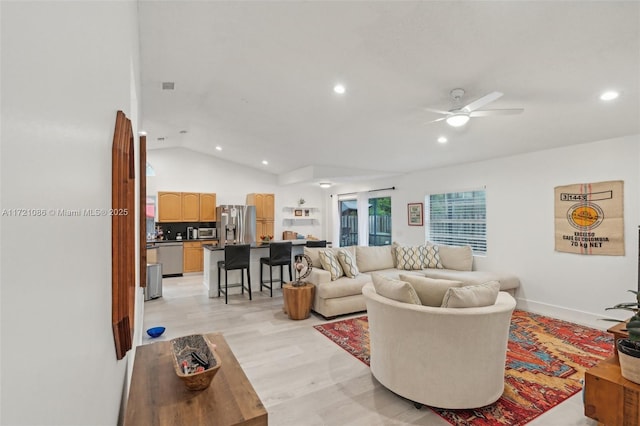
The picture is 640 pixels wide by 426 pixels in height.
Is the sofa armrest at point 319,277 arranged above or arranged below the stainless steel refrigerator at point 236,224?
below

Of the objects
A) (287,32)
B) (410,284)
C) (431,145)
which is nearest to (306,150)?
(431,145)

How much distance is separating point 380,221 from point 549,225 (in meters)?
3.87

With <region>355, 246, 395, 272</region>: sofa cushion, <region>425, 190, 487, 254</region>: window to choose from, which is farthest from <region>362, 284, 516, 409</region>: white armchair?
<region>425, 190, 487, 254</region>: window

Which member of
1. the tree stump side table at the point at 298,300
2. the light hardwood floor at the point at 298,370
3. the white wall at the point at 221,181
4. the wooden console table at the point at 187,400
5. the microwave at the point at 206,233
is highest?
the white wall at the point at 221,181

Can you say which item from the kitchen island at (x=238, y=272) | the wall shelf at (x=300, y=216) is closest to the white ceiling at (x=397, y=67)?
the kitchen island at (x=238, y=272)

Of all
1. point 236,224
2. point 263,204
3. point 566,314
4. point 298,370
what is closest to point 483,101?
point 298,370

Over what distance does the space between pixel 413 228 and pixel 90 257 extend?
6.67 meters

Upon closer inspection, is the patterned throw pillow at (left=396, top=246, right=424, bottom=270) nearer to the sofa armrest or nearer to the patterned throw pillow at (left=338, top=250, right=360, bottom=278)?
the patterned throw pillow at (left=338, top=250, right=360, bottom=278)

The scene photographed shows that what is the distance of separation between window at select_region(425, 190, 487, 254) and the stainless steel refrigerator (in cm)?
437

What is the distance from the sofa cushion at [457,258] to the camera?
17.8 ft

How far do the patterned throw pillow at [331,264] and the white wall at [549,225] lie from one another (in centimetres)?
267

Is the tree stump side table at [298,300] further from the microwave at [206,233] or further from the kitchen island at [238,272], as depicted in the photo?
the microwave at [206,233]

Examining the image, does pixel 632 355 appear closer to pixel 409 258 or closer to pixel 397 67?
pixel 397 67

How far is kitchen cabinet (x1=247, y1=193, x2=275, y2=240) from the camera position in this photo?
28.3 ft
